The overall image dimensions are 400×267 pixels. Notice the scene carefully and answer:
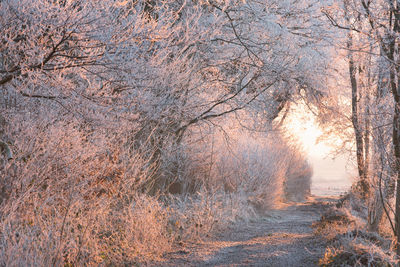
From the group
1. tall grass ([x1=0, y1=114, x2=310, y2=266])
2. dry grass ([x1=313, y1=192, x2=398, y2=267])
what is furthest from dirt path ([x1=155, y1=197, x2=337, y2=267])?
tall grass ([x1=0, y1=114, x2=310, y2=266])

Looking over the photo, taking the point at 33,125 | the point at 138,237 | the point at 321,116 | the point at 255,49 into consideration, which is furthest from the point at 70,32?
the point at 321,116

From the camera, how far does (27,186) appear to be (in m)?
5.64

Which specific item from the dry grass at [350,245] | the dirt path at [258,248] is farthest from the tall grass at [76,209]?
the dry grass at [350,245]

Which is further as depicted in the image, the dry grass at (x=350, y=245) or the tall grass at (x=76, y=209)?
the dry grass at (x=350, y=245)

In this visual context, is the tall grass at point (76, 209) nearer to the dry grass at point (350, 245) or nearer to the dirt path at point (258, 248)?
the dirt path at point (258, 248)

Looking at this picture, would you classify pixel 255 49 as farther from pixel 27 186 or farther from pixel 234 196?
pixel 27 186

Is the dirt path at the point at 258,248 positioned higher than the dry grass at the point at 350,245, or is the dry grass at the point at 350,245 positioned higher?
the dry grass at the point at 350,245

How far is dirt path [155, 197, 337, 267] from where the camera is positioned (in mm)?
6664

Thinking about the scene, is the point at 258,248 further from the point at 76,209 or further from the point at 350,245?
the point at 76,209

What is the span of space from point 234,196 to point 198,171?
1.12 metres

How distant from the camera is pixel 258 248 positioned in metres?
7.81

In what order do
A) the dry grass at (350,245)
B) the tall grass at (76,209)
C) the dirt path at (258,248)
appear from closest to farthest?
the tall grass at (76,209), the dry grass at (350,245), the dirt path at (258,248)

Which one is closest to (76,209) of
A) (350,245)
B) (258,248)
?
(258,248)

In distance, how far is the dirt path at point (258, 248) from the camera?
21.9ft
